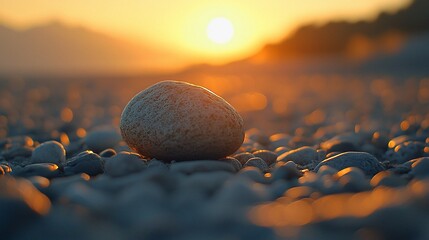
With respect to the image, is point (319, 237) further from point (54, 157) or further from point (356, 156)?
point (54, 157)

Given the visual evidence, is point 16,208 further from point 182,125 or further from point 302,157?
point 302,157

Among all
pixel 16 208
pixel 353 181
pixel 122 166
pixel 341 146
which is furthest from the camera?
pixel 341 146

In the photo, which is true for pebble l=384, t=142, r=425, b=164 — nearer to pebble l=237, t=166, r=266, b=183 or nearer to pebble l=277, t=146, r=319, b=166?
pebble l=277, t=146, r=319, b=166

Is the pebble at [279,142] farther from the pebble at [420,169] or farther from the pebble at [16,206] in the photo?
the pebble at [16,206]

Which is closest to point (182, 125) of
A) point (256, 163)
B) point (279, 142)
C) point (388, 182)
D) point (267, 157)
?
point (256, 163)

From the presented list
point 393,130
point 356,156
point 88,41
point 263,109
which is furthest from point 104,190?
point 88,41
